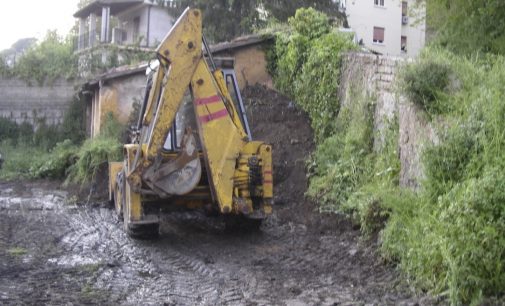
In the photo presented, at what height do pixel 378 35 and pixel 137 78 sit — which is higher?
pixel 378 35

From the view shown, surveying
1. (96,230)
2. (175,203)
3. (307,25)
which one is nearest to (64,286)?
(175,203)

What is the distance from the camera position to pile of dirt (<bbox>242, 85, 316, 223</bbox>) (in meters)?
11.8

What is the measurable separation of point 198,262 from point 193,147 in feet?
5.44

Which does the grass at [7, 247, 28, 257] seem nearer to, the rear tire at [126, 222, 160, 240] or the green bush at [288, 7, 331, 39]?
the rear tire at [126, 222, 160, 240]

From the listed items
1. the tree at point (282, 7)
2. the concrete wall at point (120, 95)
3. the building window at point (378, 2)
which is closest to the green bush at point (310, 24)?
the concrete wall at point (120, 95)

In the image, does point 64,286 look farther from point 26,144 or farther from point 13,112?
point 13,112

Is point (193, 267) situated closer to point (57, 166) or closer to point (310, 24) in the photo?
point (310, 24)

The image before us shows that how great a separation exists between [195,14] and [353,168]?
146 inches

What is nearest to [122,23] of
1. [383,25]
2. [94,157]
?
[383,25]

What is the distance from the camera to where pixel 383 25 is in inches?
1570

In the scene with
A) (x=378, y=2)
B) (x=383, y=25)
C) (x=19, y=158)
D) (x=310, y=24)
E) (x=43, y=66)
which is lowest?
(x=19, y=158)

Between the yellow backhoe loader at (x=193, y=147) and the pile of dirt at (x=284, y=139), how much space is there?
1.84 m

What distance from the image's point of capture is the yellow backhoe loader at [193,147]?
350 inches

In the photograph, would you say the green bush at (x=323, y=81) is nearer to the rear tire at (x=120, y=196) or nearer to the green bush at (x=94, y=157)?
the rear tire at (x=120, y=196)
